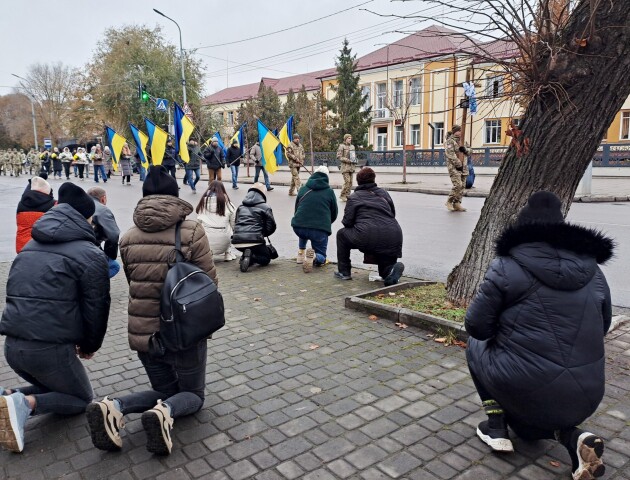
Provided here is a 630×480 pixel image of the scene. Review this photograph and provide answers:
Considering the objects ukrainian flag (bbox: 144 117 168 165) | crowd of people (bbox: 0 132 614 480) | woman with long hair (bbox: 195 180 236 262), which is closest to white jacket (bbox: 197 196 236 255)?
woman with long hair (bbox: 195 180 236 262)

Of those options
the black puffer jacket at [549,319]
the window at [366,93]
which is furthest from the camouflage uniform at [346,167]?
the window at [366,93]

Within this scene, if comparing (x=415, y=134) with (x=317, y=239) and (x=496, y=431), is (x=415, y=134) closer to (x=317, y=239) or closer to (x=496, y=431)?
(x=317, y=239)

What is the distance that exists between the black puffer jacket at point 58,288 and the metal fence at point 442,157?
22.6 metres

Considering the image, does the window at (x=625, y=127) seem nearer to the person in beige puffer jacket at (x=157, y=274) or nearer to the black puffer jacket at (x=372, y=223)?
the black puffer jacket at (x=372, y=223)

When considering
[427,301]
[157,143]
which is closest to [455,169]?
[427,301]

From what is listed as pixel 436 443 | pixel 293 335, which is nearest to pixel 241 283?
pixel 293 335

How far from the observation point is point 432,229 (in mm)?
11711

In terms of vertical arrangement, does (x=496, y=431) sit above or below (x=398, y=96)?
below

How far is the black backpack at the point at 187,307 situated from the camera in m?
3.23

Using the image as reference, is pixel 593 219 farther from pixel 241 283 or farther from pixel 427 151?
pixel 427 151

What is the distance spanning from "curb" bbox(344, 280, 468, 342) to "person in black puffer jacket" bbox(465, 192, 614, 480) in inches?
76.2

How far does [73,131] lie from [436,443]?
5989 centimetres

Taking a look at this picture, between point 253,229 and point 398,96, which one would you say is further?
point 253,229

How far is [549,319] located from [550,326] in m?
0.04
